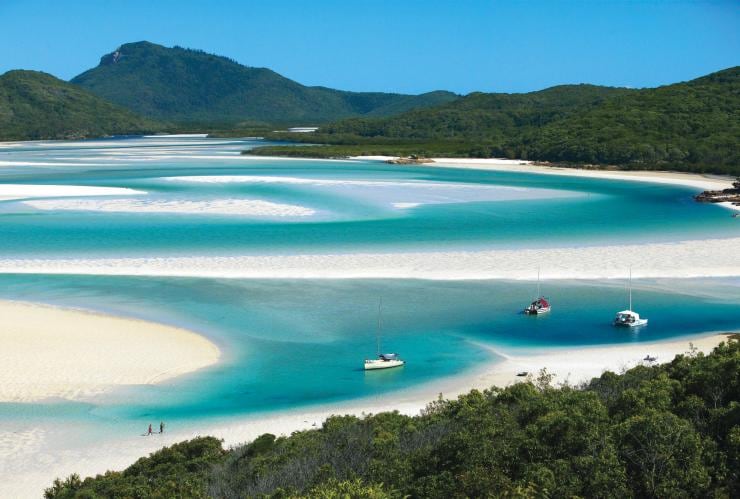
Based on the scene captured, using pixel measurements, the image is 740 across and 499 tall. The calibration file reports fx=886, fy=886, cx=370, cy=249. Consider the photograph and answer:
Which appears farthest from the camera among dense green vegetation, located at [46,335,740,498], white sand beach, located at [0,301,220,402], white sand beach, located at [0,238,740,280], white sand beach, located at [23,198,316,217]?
white sand beach, located at [23,198,316,217]

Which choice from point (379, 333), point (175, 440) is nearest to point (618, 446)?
point (175, 440)

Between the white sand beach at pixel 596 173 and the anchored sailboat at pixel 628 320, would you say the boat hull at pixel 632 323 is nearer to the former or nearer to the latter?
the anchored sailboat at pixel 628 320

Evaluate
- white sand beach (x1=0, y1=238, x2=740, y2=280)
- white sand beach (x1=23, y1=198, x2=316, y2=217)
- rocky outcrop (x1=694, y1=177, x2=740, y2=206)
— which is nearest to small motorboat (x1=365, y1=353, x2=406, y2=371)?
white sand beach (x1=0, y1=238, x2=740, y2=280)

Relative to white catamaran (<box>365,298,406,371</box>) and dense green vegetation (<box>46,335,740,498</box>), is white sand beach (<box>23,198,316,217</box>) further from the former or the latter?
dense green vegetation (<box>46,335,740,498</box>)

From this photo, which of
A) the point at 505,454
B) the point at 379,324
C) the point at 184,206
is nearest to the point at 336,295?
the point at 379,324

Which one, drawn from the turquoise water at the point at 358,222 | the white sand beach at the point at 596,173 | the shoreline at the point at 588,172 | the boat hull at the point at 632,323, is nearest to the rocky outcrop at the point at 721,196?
the turquoise water at the point at 358,222

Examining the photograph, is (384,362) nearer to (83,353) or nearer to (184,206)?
(83,353)

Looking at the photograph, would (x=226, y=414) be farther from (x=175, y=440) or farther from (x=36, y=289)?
(x=36, y=289)
